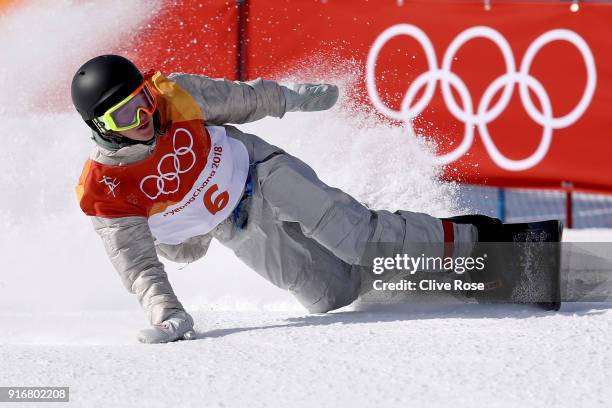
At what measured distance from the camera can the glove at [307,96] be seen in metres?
3.46

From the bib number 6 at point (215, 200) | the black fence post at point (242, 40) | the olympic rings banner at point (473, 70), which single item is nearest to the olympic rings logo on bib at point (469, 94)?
the olympic rings banner at point (473, 70)

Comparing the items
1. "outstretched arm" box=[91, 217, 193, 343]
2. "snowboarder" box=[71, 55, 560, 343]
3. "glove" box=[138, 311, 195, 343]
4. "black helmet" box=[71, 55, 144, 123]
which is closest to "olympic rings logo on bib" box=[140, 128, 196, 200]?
"snowboarder" box=[71, 55, 560, 343]

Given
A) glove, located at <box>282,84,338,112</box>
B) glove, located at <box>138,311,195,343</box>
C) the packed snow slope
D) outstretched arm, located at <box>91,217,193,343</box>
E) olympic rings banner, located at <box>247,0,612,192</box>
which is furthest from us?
olympic rings banner, located at <box>247,0,612,192</box>

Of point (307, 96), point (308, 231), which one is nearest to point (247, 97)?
point (307, 96)

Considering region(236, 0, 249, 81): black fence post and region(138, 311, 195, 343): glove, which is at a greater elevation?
region(236, 0, 249, 81): black fence post

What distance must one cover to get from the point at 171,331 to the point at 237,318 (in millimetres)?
501

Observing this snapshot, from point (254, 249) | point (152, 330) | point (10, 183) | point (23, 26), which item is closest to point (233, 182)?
point (254, 249)

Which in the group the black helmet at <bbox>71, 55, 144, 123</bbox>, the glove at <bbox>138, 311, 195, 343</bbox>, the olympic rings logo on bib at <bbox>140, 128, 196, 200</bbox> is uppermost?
the black helmet at <bbox>71, 55, 144, 123</bbox>

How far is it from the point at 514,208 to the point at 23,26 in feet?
10.3

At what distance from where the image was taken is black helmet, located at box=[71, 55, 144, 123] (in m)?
2.84

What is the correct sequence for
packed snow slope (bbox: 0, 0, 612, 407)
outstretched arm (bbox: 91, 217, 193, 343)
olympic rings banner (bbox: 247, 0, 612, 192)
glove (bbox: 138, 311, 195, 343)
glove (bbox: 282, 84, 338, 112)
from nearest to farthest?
packed snow slope (bbox: 0, 0, 612, 407) → glove (bbox: 138, 311, 195, 343) → outstretched arm (bbox: 91, 217, 193, 343) → glove (bbox: 282, 84, 338, 112) → olympic rings banner (bbox: 247, 0, 612, 192)

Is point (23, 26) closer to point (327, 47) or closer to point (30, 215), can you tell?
point (30, 215)

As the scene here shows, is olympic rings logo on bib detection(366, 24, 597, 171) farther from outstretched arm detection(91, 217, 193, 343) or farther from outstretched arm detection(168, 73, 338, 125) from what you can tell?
outstretched arm detection(91, 217, 193, 343)

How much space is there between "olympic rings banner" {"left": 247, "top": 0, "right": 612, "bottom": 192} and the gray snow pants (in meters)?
2.08
